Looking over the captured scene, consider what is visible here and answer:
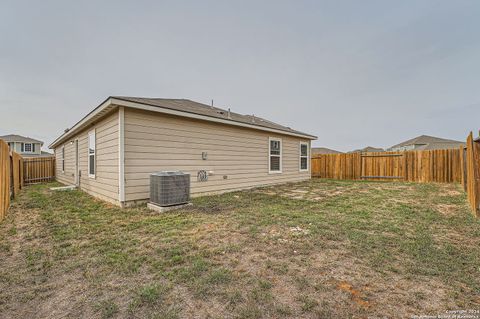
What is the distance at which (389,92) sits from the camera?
1273 centimetres

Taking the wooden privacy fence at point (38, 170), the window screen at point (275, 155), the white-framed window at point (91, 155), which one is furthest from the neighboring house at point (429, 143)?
the wooden privacy fence at point (38, 170)

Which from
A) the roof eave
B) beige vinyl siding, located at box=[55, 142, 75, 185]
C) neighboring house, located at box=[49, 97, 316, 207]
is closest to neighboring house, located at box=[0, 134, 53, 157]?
beige vinyl siding, located at box=[55, 142, 75, 185]

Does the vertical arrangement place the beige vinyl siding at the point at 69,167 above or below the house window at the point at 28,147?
below

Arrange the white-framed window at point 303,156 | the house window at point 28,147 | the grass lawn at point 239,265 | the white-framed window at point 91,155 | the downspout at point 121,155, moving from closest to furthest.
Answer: the grass lawn at point 239,265 < the downspout at point 121,155 < the white-framed window at point 91,155 < the white-framed window at point 303,156 < the house window at point 28,147

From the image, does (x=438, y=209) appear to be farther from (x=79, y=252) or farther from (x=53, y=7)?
(x=53, y=7)

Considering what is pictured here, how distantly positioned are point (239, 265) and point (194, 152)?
4.74 m

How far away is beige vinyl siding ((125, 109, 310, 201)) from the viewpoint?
5.44 meters

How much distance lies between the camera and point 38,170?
12.9m

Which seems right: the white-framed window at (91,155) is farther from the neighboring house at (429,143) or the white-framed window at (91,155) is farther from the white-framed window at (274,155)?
the neighboring house at (429,143)

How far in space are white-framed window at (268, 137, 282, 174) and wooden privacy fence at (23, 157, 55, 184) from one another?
13762 mm

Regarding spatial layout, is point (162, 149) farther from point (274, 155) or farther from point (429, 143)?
point (429, 143)

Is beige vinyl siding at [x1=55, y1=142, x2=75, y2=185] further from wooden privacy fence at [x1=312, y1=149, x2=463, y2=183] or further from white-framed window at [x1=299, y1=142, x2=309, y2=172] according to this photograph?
wooden privacy fence at [x1=312, y1=149, x2=463, y2=183]

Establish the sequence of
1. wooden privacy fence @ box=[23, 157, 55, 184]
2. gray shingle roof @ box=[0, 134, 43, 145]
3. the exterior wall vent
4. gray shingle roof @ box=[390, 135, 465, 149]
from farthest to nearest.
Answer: gray shingle roof @ box=[390, 135, 465, 149]
gray shingle roof @ box=[0, 134, 43, 145]
wooden privacy fence @ box=[23, 157, 55, 184]
the exterior wall vent

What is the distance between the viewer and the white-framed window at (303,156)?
11.7 metres
